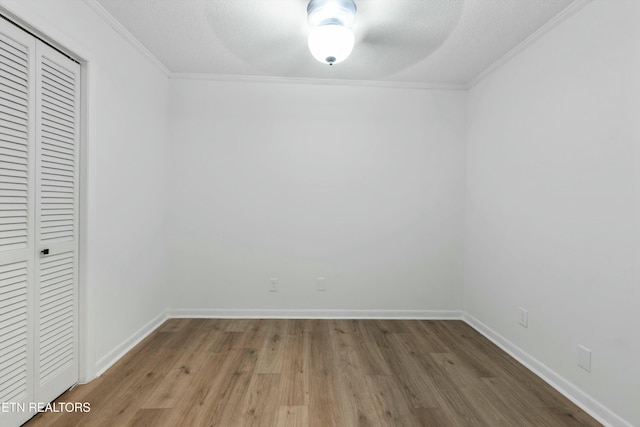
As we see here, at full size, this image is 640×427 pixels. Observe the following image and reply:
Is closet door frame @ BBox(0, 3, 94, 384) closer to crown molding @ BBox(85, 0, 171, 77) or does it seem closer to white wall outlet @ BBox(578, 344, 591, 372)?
crown molding @ BBox(85, 0, 171, 77)

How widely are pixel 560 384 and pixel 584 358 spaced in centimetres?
29

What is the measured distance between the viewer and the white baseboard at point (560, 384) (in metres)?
1.75

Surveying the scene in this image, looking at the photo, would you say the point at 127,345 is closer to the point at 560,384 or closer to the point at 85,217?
the point at 85,217

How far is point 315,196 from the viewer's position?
11.0ft

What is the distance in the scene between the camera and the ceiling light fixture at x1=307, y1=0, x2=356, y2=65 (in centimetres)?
192

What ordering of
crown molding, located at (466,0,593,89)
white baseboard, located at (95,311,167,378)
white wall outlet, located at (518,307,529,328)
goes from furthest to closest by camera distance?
white wall outlet, located at (518,307,529,328) < white baseboard, located at (95,311,167,378) < crown molding, located at (466,0,593,89)

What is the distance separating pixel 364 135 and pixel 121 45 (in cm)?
227

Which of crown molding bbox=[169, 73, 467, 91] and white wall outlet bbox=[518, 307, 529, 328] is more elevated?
crown molding bbox=[169, 73, 467, 91]

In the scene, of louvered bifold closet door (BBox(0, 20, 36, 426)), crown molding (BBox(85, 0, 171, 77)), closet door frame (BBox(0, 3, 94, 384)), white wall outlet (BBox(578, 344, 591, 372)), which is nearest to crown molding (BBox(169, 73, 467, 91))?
crown molding (BBox(85, 0, 171, 77))

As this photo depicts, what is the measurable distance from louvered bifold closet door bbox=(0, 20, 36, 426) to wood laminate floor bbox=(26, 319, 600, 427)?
1.02ft

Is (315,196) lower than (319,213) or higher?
higher

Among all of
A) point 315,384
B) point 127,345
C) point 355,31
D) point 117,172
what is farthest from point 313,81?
point 127,345

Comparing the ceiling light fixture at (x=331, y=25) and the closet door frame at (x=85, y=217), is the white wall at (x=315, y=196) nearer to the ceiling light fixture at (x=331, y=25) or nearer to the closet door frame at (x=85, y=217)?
the closet door frame at (x=85, y=217)

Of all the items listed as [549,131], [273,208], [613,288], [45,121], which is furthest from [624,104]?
[45,121]
